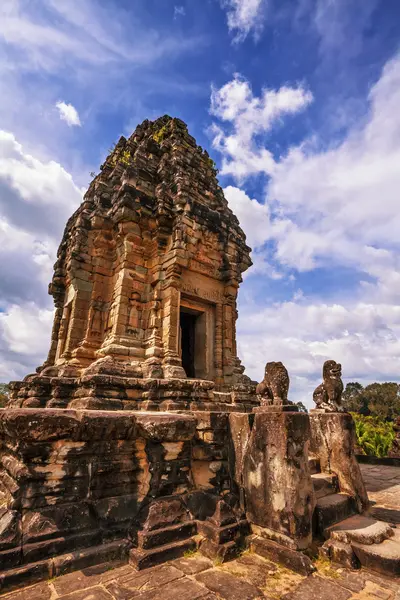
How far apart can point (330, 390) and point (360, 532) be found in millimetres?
2275

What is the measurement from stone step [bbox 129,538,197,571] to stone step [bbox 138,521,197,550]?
0.14ft

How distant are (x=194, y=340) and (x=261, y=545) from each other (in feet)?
18.0

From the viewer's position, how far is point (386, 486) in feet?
23.4

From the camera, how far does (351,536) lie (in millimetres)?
3480

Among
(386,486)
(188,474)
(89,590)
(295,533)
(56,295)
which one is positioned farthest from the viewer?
(56,295)

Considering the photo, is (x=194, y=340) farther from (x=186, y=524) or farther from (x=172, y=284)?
(x=186, y=524)

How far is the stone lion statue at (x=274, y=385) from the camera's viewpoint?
4.57m

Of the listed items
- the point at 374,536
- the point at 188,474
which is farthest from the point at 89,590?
the point at 374,536

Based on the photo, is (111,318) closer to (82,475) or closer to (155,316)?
(155,316)

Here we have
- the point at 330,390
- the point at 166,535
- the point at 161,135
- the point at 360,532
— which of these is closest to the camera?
the point at 166,535

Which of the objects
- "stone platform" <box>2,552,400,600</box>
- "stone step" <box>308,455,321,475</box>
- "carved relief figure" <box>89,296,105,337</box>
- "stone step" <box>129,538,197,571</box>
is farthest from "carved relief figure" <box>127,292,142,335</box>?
"stone platform" <box>2,552,400,600</box>

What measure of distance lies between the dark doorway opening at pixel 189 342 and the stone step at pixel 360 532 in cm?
485

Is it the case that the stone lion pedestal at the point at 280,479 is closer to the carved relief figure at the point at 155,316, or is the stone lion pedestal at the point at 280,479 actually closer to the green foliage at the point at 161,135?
the carved relief figure at the point at 155,316

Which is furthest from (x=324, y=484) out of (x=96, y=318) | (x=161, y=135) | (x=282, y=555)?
(x=161, y=135)
